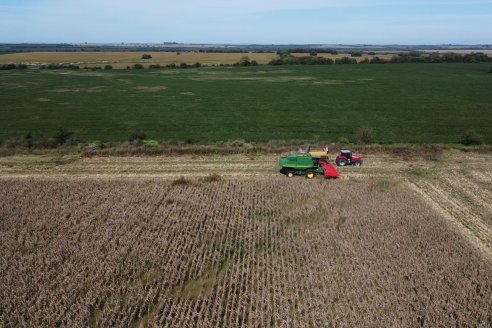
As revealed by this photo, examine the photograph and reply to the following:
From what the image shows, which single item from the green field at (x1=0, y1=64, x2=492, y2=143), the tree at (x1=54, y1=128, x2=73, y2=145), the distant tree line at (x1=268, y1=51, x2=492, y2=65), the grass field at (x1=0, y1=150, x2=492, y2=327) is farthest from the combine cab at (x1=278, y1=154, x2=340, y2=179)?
the distant tree line at (x1=268, y1=51, x2=492, y2=65)

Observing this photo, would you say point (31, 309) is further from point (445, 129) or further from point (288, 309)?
point (445, 129)

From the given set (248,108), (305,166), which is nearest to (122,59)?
(248,108)

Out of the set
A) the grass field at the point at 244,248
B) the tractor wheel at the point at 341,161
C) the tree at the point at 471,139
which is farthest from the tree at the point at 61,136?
the tree at the point at 471,139

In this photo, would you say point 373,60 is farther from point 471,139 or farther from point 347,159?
point 347,159

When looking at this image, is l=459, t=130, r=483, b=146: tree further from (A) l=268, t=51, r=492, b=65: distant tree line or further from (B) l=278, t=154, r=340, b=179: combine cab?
(A) l=268, t=51, r=492, b=65: distant tree line

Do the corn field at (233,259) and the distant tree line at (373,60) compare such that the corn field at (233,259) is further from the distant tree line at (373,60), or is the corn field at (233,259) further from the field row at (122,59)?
the distant tree line at (373,60)

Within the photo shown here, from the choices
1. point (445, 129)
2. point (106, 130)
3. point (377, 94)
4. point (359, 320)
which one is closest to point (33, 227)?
point (359, 320)

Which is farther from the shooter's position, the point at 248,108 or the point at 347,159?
the point at 248,108
